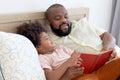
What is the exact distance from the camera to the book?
1215 millimetres

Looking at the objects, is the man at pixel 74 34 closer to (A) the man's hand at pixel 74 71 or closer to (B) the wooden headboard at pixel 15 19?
(B) the wooden headboard at pixel 15 19

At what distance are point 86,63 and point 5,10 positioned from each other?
0.69 meters

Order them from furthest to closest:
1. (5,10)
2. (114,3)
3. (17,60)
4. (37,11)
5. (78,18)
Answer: (114,3) → (78,18) → (37,11) → (5,10) → (17,60)

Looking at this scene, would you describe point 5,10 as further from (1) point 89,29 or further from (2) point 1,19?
(1) point 89,29

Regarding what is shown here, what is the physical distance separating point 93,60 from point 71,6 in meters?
0.79

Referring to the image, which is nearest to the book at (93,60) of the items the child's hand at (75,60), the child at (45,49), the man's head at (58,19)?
the child's hand at (75,60)

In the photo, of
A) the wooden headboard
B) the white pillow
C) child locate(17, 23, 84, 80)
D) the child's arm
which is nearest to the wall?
the wooden headboard

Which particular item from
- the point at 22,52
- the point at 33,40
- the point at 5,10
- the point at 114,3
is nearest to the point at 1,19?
the point at 5,10

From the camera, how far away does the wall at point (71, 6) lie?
5.15ft

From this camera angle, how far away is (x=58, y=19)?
5.25 feet

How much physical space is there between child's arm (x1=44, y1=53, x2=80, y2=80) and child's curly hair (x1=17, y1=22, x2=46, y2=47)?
0.76 ft

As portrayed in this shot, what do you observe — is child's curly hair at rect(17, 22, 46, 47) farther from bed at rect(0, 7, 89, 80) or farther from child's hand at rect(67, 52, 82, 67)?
child's hand at rect(67, 52, 82, 67)

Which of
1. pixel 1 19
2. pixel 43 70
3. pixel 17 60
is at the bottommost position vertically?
pixel 43 70

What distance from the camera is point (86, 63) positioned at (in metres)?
1.24
